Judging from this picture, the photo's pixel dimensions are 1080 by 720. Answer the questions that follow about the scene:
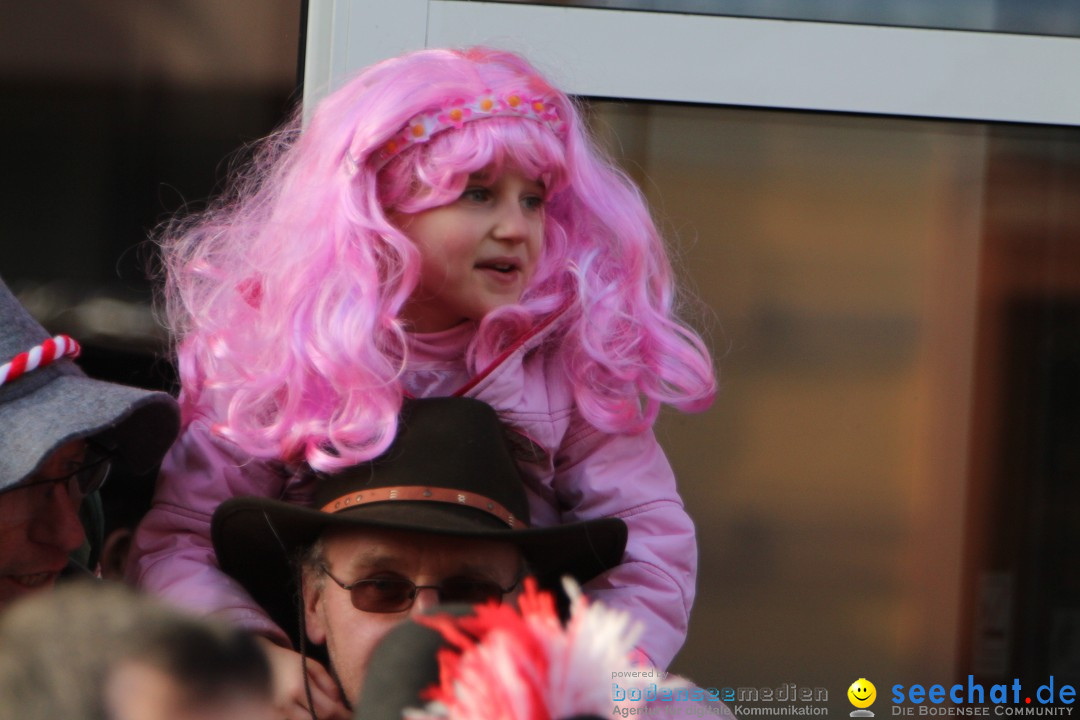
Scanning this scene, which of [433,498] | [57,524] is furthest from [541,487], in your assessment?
[57,524]

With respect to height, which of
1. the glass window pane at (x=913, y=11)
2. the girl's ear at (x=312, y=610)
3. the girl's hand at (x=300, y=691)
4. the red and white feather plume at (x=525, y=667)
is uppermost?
the glass window pane at (x=913, y=11)

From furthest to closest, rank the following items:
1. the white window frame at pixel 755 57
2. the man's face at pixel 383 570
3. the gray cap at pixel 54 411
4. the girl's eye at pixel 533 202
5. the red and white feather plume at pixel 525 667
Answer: the white window frame at pixel 755 57
the girl's eye at pixel 533 202
the man's face at pixel 383 570
the gray cap at pixel 54 411
the red and white feather plume at pixel 525 667

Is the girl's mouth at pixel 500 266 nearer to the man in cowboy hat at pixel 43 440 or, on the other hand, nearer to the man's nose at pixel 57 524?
the man in cowboy hat at pixel 43 440

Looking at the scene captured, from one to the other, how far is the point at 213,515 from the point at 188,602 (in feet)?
0.39

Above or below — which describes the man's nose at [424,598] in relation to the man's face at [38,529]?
below

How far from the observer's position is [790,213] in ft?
8.43

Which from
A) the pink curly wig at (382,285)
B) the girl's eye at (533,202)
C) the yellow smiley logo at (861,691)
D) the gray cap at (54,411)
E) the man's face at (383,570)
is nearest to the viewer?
the gray cap at (54,411)

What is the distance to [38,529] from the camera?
1701 millimetres

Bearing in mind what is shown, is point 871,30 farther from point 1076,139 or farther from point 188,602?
point 188,602

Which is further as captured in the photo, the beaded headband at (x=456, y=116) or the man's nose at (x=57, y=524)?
the beaded headband at (x=456, y=116)

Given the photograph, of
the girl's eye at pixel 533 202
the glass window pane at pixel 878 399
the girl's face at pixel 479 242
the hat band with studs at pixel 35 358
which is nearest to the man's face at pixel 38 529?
the hat band with studs at pixel 35 358

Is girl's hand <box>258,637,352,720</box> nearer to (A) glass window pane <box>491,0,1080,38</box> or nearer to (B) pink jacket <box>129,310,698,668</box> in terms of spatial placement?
(B) pink jacket <box>129,310,698,668</box>

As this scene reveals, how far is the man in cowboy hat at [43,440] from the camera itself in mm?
1598

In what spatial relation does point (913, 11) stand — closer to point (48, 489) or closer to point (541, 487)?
point (541, 487)
